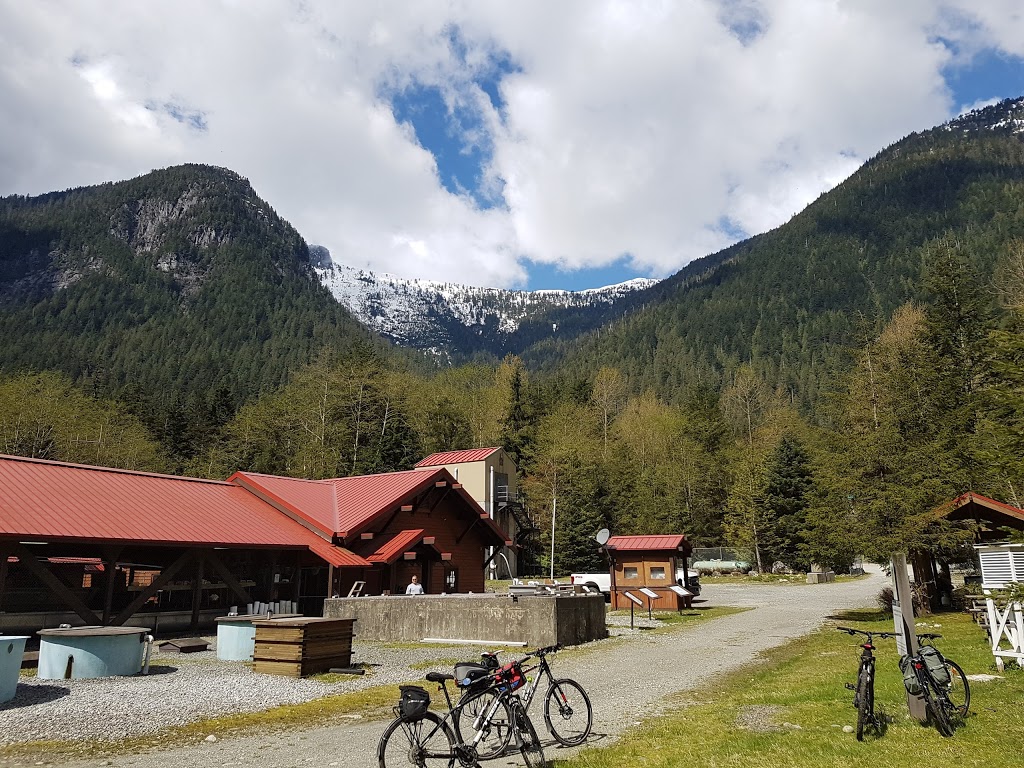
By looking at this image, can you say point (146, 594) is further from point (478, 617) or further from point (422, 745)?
point (422, 745)

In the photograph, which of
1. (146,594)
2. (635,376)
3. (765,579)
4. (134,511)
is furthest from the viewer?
(635,376)

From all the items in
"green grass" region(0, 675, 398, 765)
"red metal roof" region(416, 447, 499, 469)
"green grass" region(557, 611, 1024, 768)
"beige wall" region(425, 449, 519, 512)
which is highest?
"red metal roof" region(416, 447, 499, 469)

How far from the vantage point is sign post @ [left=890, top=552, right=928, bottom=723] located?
9.05m

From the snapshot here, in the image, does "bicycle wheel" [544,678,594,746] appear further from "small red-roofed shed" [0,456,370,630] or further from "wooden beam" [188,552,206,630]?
"wooden beam" [188,552,206,630]

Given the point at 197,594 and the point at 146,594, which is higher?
the point at 146,594

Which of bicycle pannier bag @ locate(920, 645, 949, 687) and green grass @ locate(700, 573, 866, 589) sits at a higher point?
bicycle pannier bag @ locate(920, 645, 949, 687)

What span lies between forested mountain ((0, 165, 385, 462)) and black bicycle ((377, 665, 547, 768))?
69.9 meters

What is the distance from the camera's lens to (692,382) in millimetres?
105688

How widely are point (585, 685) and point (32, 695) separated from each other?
33.0 feet

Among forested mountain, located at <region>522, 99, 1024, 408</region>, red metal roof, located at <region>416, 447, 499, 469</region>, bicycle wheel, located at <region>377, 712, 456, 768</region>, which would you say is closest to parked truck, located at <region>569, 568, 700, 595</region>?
red metal roof, located at <region>416, 447, 499, 469</region>

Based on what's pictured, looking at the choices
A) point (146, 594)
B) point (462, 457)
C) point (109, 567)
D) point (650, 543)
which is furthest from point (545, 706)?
point (462, 457)

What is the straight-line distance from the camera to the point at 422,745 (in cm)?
699

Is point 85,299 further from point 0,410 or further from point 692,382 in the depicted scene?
point 692,382

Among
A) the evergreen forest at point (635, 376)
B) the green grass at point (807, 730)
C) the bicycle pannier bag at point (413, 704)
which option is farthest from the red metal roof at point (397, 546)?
the bicycle pannier bag at point (413, 704)
